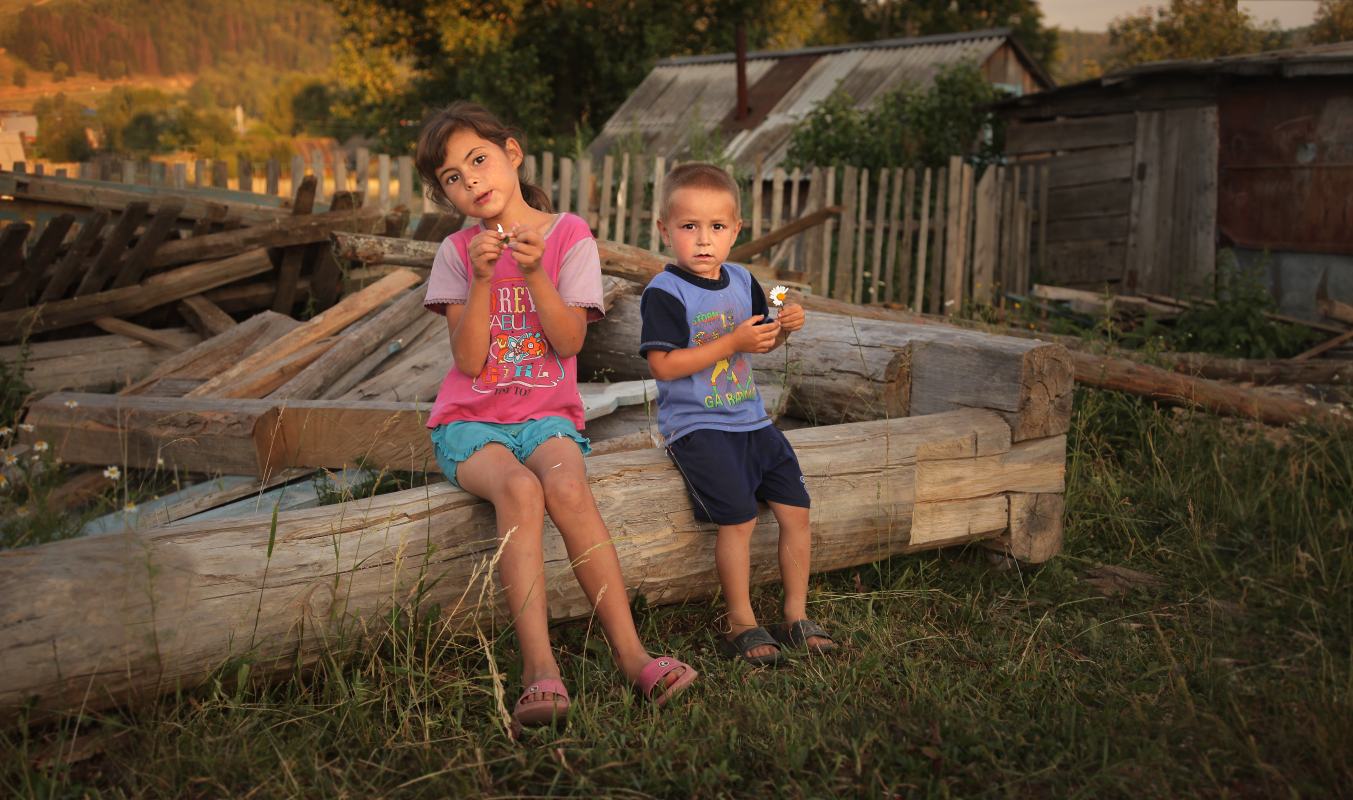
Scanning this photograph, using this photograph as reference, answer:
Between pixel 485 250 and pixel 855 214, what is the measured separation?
25.2ft

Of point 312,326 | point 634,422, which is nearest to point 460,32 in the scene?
point 312,326

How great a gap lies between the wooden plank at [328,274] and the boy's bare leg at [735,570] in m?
5.18

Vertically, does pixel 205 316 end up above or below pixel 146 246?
below

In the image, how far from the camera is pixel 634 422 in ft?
13.8

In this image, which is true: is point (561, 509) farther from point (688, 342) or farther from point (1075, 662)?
point (1075, 662)

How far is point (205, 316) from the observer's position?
6578mm

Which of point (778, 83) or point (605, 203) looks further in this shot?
point (778, 83)

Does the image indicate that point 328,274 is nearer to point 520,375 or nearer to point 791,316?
point 520,375

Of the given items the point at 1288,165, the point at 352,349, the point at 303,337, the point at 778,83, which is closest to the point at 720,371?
the point at 352,349

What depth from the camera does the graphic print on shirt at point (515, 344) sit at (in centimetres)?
276

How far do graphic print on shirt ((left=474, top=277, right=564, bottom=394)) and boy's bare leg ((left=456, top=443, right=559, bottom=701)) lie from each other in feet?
1.16

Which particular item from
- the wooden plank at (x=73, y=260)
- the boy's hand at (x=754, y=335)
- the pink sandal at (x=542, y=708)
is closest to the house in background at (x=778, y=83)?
the wooden plank at (x=73, y=260)

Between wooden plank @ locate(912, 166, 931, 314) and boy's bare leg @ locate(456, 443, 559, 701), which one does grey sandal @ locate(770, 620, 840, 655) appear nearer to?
boy's bare leg @ locate(456, 443, 559, 701)

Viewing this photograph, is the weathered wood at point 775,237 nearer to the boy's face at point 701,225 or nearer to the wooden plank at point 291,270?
the wooden plank at point 291,270
